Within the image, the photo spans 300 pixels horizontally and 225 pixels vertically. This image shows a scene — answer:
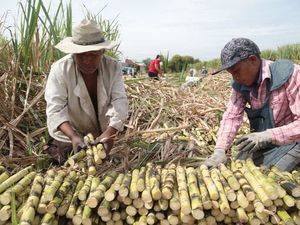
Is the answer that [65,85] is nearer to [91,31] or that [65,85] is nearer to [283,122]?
[91,31]

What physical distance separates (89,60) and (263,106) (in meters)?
1.52

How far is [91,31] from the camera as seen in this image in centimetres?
386

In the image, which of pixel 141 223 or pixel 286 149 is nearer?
pixel 141 223

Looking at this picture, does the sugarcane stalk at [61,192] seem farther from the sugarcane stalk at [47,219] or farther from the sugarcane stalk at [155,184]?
the sugarcane stalk at [155,184]

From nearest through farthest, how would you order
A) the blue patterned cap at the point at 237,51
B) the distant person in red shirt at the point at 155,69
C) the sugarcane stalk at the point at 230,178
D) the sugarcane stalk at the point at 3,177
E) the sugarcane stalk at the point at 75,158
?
the sugarcane stalk at the point at 230,178
the sugarcane stalk at the point at 3,177
the sugarcane stalk at the point at 75,158
the blue patterned cap at the point at 237,51
the distant person in red shirt at the point at 155,69

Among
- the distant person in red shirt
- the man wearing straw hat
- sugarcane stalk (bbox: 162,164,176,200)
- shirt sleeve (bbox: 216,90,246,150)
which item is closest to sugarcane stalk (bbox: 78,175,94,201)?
sugarcane stalk (bbox: 162,164,176,200)

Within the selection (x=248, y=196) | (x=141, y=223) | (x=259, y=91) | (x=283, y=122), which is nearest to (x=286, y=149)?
(x=283, y=122)

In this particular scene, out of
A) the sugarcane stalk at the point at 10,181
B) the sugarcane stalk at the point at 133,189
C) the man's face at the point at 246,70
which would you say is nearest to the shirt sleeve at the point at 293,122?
the man's face at the point at 246,70

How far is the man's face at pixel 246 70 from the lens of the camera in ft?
11.5

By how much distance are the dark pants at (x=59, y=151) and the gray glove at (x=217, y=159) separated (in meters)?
1.28

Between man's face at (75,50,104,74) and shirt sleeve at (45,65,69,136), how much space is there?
27cm

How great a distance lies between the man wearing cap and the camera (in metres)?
3.49

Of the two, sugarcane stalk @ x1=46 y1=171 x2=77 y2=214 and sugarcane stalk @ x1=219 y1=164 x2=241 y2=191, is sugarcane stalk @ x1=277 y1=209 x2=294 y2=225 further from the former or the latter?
sugarcane stalk @ x1=46 y1=171 x2=77 y2=214

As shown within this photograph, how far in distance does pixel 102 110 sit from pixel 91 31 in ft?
2.46
